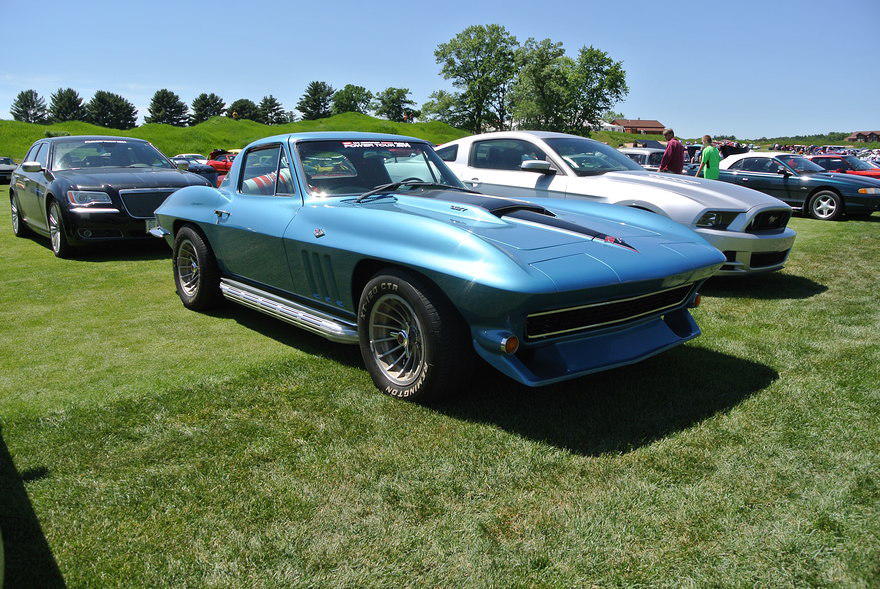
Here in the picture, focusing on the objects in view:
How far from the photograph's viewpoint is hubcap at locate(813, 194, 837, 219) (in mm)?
12578

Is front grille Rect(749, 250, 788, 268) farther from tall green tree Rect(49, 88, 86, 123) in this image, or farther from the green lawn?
tall green tree Rect(49, 88, 86, 123)

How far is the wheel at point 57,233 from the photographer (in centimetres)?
748

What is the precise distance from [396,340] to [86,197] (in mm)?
5847

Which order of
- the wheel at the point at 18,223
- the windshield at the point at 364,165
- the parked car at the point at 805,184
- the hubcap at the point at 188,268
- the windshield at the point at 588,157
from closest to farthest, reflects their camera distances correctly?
the windshield at the point at 364,165 < the hubcap at the point at 188,268 < the windshield at the point at 588,157 < the wheel at the point at 18,223 < the parked car at the point at 805,184

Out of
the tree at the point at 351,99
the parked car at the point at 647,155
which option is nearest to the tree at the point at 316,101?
the tree at the point at 351,99

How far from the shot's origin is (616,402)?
10.8 ft

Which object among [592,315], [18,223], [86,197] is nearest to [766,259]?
[592,315]

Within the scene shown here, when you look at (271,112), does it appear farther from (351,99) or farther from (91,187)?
(91,187)

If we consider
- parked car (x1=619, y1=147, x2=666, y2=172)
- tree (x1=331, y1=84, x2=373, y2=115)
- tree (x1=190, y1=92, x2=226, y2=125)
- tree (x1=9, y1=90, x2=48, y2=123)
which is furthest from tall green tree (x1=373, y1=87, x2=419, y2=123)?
parked car (x1=619, y1=147, x2=666, y2=172)

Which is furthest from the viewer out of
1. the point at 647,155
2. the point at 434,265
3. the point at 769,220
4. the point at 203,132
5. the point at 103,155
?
the point at 203,132

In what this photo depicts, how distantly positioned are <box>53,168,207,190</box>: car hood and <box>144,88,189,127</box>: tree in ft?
338

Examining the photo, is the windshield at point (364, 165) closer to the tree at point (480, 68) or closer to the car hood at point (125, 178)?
the car hood at point (125, 178)

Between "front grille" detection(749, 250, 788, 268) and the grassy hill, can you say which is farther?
the grassy hill

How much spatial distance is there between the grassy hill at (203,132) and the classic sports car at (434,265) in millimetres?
35886
